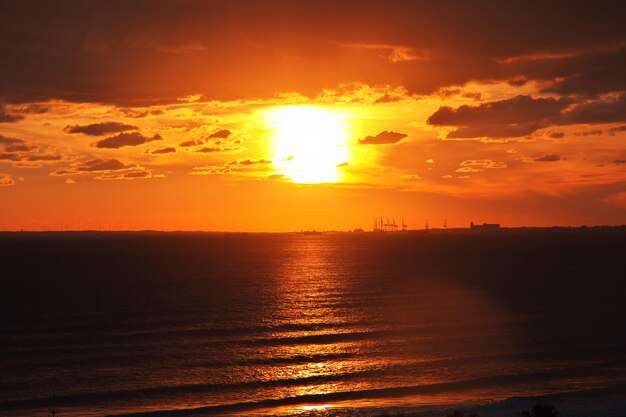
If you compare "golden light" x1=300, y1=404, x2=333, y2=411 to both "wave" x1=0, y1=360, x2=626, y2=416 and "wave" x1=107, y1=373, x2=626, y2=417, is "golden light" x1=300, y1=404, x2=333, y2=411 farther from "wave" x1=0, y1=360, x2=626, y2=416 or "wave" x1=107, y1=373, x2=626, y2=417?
"wave" x1=0, y1=360, x2=626, y2=416

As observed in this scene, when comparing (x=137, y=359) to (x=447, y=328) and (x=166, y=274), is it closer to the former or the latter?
(x=447, y=328)

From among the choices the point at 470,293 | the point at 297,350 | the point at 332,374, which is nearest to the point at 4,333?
the point at 297,350

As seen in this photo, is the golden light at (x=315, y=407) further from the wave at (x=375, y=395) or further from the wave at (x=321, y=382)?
the wave at (x=321, y=382)

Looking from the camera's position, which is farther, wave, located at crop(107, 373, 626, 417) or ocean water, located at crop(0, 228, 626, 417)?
ocean water, located at crop(0, 228, 626, 417)

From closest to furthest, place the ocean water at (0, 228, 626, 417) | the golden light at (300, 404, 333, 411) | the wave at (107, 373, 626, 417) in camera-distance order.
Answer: the wave at (107, 373, 626, 417)
the golden light at (300, 404, 333, 411)
the ocean water at (0, 228, 626, 417)

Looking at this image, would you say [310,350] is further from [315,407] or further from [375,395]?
[315,407]

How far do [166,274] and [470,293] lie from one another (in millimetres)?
76324

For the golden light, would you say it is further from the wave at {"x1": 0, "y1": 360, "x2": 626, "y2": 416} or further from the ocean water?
the wave at {"x1": 0, "y1": 360, "x2": 626, "y2": 416}

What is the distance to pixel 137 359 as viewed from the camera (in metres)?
62.8

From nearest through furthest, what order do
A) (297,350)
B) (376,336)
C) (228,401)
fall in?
(228,401), (297,350), (376,336)

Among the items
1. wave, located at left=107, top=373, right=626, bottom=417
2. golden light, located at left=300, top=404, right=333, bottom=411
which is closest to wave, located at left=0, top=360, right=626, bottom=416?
wave, located at left=107, top=373, right=626, bottom=417

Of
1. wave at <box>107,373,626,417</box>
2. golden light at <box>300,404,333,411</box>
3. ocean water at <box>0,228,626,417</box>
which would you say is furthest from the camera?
ocean water at <box>0,228,626,417</box>

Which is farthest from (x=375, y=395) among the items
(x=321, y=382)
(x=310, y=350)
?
(x=310, y=350)

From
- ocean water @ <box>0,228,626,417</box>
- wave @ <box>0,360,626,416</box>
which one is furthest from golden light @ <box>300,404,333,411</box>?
wave @ <box>0,360,626,416</box>
